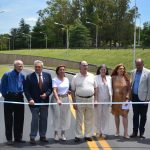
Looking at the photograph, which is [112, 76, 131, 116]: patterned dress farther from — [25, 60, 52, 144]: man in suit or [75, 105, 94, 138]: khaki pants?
[25, 60, 52, 144]: man in suit

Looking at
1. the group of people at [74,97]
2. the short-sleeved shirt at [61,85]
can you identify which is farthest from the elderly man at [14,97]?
the short-sleeved shirt at [61,85]

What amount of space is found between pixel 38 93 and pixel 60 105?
1.83 ft

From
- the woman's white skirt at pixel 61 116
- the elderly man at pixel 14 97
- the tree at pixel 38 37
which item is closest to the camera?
the elderly man at pixel 14 97

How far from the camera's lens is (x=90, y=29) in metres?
145

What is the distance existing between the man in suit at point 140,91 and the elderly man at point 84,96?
41.0 inches

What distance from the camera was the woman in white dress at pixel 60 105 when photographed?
11141 mm

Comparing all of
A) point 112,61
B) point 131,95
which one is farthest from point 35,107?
point 112,61

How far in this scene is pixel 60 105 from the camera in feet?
36.6

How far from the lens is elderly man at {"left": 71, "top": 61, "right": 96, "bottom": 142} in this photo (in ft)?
36.4

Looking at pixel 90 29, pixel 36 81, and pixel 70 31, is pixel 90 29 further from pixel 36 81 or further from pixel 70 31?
pixel 36 81

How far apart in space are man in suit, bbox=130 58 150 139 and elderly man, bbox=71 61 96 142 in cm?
104

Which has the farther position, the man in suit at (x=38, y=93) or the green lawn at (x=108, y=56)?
the green lawn at (x=108, y=56)

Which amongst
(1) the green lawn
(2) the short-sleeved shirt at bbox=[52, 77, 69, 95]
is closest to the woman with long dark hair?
(2) the short-sleeved shirt at bbox=[52, 77, 69, 95]

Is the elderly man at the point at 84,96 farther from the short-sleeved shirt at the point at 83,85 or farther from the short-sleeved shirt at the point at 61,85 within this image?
the short-sleeved shirt at the point at 61,85
